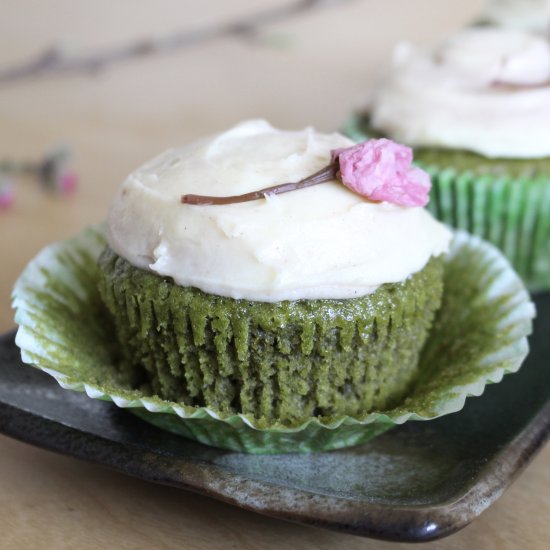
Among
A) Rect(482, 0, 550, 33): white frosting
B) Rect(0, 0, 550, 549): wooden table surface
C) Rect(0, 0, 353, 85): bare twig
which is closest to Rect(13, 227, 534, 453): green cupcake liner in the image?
Rect(0, 0, 550, 549): wooden table surface

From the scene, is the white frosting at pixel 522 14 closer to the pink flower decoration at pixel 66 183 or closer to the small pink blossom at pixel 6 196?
the pink flower decoration at pixel 66 183

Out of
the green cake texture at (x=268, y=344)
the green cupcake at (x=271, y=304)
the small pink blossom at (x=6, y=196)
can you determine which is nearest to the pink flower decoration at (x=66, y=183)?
the small pink blossom at (x=6, y=196)

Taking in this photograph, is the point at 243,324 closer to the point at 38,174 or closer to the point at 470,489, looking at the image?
the point at 470,489

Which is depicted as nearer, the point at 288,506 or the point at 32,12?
the point at 288,506

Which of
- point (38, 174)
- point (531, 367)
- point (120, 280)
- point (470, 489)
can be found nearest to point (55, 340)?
point (120, 280)

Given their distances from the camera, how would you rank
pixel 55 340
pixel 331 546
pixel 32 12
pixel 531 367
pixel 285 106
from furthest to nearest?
pixel 32 12 → pixel 285 106 → pixel 531 367 → pixel 55 340 → pixel 331 546

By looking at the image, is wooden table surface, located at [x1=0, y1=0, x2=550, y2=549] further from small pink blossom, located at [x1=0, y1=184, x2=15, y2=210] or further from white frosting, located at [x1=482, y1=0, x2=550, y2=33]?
white frosting, located at [x1=482, y1=0, x2=550, y2=33]
